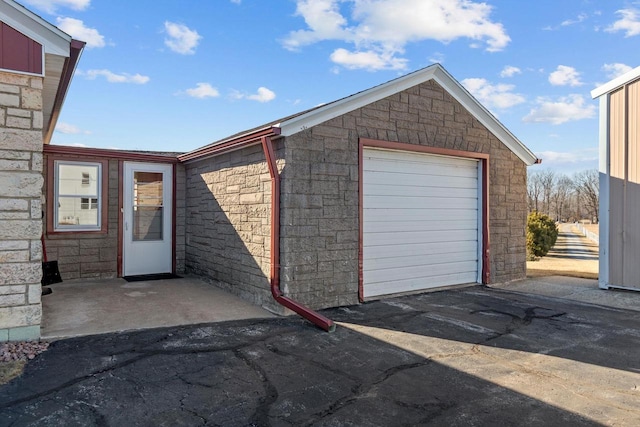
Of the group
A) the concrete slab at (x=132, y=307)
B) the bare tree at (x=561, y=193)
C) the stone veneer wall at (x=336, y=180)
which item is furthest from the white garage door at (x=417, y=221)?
the bare tree at (x=561, y=193)

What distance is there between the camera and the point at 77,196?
812 cm

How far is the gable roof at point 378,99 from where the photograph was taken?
18.5 ft

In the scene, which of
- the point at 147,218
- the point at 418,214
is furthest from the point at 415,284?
the point at 147,218

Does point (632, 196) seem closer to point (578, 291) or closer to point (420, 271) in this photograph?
point (578, 291)

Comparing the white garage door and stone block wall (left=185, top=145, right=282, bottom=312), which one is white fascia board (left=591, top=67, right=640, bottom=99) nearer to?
the white garage door

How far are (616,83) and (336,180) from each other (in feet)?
19.4

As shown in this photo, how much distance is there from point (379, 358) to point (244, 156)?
3999 mm

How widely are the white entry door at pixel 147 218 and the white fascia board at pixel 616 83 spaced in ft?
29.7

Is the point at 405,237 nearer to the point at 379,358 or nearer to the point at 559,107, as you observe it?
the point at 379,358

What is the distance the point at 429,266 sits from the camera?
7.41 meters

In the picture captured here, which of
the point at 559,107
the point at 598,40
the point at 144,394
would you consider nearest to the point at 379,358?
the point at 144,394

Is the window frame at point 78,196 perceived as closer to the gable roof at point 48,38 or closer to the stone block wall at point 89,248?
the stone block wall at point 89,248

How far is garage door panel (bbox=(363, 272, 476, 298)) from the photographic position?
6.61 metres

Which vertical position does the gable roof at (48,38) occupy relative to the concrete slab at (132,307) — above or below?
above
